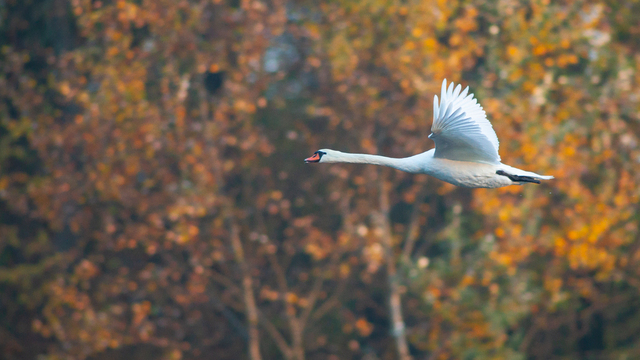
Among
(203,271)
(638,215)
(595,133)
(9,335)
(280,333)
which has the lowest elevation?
(9,335)

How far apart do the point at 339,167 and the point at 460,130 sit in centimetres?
556

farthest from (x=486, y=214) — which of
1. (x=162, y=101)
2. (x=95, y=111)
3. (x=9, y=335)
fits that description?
(x=9, y=335)

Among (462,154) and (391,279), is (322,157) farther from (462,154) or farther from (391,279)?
(391,279)

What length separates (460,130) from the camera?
5.48 m

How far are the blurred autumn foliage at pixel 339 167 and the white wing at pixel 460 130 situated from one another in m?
4.52

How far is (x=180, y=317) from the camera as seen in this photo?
41.9ft

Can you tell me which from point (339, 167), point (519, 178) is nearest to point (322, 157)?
point (519, 178)

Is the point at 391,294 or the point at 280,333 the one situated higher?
the point at 391,294

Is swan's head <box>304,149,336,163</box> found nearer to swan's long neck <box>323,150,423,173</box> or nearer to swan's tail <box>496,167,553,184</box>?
swan's long neck <box>323,150,423,173</box>

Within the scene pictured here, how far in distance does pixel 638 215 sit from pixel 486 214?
235 centimetres

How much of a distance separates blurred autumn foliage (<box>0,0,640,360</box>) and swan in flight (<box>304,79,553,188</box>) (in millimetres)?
4519

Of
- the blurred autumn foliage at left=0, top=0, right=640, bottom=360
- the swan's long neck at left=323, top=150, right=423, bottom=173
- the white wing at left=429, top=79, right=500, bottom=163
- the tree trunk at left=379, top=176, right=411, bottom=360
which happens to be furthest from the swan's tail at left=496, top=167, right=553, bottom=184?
the tree trunk at left=379, top=176, right=411, bottom=360

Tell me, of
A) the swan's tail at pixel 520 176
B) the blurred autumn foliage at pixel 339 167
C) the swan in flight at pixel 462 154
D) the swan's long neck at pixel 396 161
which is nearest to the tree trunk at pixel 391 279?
the blurred autumn foliage at pixel 339 167

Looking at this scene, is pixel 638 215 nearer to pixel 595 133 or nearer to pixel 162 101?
pixel 595 133
